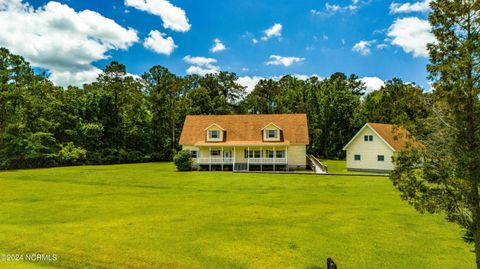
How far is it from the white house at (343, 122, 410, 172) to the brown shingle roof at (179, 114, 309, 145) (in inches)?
214

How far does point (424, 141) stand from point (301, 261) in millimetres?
4477

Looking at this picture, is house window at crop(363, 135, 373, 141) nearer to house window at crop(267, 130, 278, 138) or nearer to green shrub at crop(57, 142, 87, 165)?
house window at crop(267, 130, 278, 138)

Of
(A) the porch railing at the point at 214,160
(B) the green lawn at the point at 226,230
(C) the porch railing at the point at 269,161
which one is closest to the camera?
(B) the green lawn at the point at 226,230

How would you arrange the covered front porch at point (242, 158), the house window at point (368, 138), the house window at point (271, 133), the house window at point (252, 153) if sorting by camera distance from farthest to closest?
the house window at point (252, 153)
the house window at point (271, 133)
the covered front porch at point (242, 158)
the house window at point (368, 138)

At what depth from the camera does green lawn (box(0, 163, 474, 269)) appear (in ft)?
29.5

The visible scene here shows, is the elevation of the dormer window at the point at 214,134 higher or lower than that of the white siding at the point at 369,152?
higher

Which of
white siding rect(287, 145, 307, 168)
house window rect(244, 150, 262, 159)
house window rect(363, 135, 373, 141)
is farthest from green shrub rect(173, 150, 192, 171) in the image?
house window rect(363, 135, 373, 141)

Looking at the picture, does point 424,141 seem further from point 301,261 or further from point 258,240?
point 258,240

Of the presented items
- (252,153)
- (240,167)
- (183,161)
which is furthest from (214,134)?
(183,161)

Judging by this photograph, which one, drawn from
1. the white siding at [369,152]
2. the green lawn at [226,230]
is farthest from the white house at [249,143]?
the green lawn at [226,230]

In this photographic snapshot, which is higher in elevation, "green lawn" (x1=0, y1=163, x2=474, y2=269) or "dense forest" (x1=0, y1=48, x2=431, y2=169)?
"dense forest" (x1=0, y1=48, x2=431, y2=169)

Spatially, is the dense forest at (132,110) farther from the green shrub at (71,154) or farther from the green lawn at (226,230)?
the green lawn at (226,230)

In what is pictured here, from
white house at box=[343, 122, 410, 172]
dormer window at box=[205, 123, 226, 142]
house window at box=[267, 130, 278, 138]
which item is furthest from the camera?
dormer window at box=[205, 123, 226, 142]

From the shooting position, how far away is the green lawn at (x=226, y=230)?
9000 millimetres
